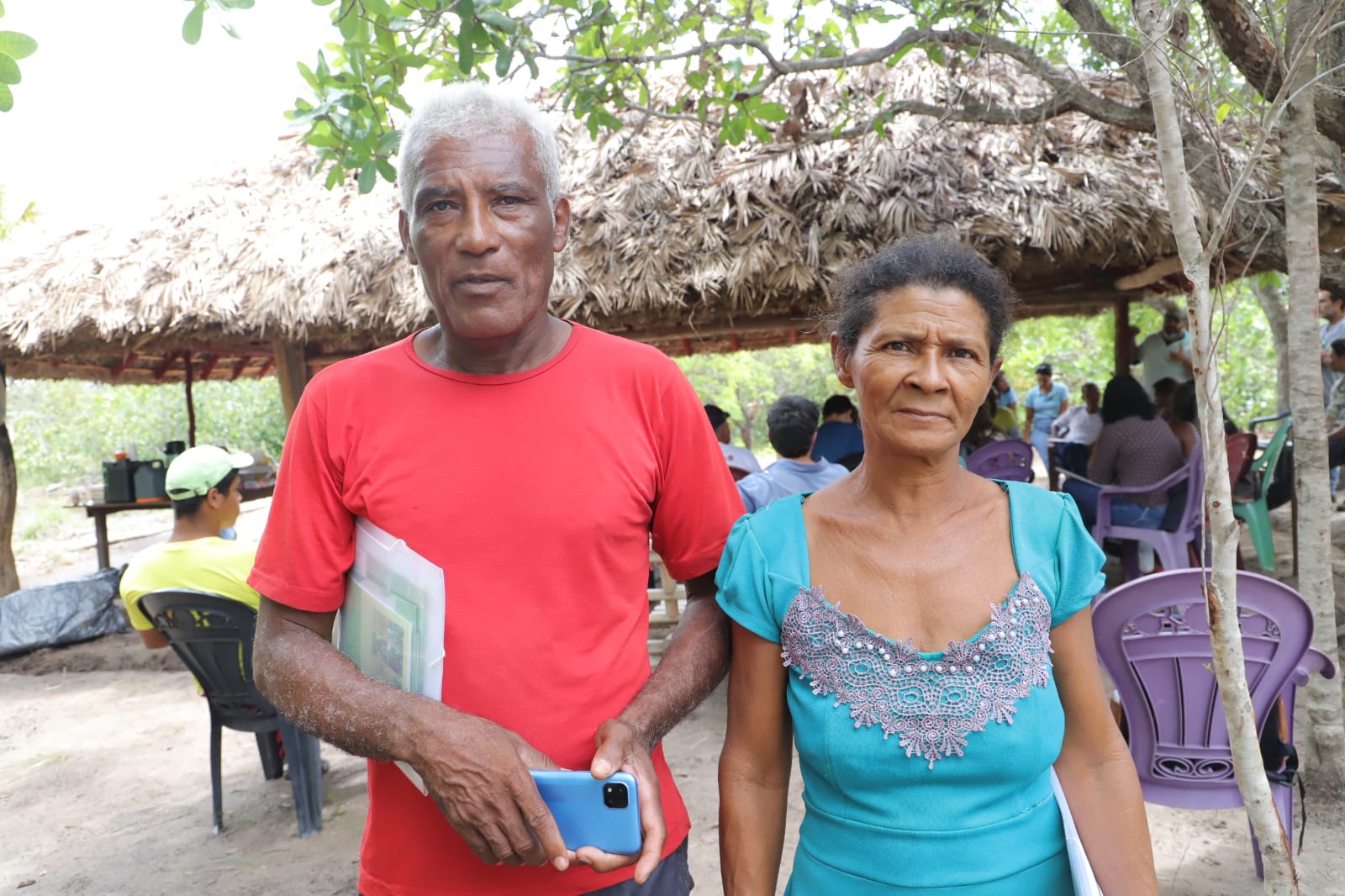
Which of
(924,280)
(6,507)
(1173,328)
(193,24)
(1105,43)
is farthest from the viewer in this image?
(1173,328)

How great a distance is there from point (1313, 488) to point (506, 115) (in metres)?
2.83

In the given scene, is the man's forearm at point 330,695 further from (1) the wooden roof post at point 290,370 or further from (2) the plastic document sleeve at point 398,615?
(1) the wooden roof post at point 290,370

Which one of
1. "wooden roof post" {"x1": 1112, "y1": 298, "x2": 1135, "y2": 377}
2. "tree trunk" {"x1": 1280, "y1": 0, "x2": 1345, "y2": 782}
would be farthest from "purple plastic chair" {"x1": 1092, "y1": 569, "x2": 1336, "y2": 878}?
"wooden roof post" {"x1": 1112, "y1": 298, "x2": 1135, "y2": 377}

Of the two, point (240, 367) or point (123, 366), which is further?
point (240, 367)

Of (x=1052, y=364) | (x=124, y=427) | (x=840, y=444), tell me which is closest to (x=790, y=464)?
(x=840, y=444)

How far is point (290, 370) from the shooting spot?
6.90 metres

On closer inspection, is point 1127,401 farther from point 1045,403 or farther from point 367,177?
point 1045,403

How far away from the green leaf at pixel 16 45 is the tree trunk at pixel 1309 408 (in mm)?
3007

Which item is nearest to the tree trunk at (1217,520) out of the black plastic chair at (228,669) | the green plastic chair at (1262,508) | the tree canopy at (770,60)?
the tree canopy at (770,60)

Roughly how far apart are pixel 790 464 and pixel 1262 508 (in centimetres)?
357

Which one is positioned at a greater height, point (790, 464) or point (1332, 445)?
point (790, 464)

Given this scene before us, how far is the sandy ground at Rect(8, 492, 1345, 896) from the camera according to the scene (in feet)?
9.95

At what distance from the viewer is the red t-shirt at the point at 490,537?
4.16 ft

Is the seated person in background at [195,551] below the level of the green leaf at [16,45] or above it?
below
